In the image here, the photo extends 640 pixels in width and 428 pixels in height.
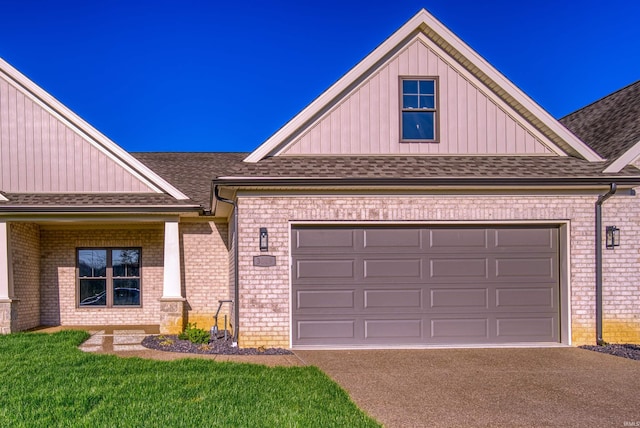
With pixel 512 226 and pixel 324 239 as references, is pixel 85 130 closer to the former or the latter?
pixel 324 239

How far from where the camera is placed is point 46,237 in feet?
52.4

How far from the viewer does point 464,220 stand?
447 inches

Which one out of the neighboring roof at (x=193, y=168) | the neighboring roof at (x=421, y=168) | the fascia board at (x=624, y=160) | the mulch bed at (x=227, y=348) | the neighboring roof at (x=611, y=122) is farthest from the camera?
the neighboring roof at (x=193, y=168)

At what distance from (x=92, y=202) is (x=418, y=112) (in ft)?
25.5

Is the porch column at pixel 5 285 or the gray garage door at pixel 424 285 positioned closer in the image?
the gray garage door at pixel 424 285

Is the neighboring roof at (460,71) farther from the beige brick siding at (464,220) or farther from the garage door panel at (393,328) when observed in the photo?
the garage door panel at (393,328)

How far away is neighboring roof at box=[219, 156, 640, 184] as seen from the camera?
10992 mm

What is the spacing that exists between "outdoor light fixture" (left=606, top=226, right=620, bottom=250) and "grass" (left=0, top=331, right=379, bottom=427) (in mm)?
6481

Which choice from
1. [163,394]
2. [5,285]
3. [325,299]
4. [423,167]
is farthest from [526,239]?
[5,285]

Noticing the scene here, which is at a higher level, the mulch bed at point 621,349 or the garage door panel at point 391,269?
the garage door panel at point 391,269

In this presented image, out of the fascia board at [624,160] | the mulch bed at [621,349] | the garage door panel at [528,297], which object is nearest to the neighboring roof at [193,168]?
the garage door panel at [528,297]

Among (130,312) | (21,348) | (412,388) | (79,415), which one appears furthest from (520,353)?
(130,312)

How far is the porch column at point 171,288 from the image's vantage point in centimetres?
1362

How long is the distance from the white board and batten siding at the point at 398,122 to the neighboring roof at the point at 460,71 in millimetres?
161
